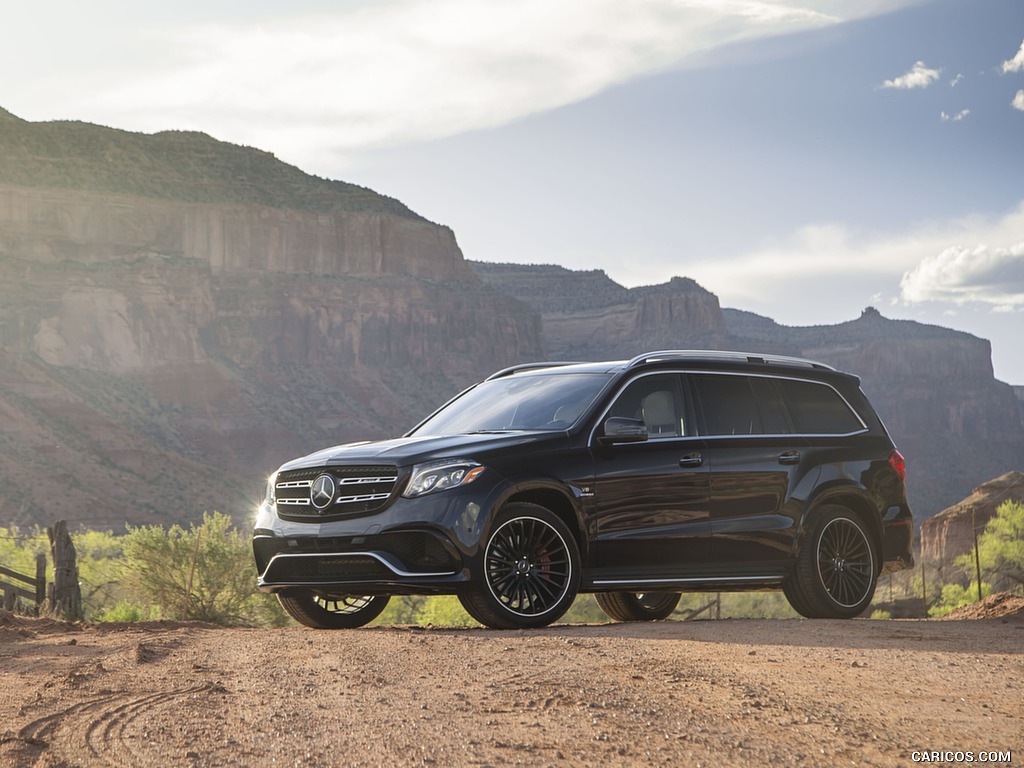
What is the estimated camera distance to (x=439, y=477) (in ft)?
25.3

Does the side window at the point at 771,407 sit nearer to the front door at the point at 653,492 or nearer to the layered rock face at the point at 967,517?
the front door at the point at 653,492

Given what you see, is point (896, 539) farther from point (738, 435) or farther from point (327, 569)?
point (327, 569)

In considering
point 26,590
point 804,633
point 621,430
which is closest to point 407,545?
point 621,430

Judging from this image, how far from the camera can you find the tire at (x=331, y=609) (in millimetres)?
8844

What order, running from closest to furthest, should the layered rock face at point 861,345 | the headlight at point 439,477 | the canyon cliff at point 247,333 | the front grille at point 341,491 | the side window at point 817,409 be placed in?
1. the headlight at point 439,477
2. the front grille at point 341,491
3. the side window at point 817,409
4. the canyon cliff at point 247,333
5. the layered rock face at point 861,345

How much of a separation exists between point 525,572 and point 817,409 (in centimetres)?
326

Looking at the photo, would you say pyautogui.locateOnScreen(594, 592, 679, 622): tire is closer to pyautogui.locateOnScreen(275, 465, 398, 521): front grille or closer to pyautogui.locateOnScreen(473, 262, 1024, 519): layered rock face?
pyautogui.locateOnScreen(275, 465, 398, 521): front grille

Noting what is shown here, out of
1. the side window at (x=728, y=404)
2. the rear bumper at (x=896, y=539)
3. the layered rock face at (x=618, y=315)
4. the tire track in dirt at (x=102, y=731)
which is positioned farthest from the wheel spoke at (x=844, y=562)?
the layered rock face at (x=618, y=315)

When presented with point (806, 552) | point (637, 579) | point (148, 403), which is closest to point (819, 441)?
point (806, 552)

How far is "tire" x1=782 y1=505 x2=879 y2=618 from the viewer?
9297mm

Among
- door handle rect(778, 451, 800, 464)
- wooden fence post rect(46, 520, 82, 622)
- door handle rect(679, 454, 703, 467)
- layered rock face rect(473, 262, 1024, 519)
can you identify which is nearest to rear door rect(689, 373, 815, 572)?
door handle rect(778, 451, 800, 464)

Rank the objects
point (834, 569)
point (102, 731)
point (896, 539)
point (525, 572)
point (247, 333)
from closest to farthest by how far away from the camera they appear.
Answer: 1. point (102, 731)
2. point (525, 572)
3. point (834, 569)
4. point (896, 539)
5. point (247, 333)

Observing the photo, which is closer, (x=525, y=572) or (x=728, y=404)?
(x=525, y=572)

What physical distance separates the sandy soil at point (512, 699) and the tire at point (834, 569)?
1.76m
